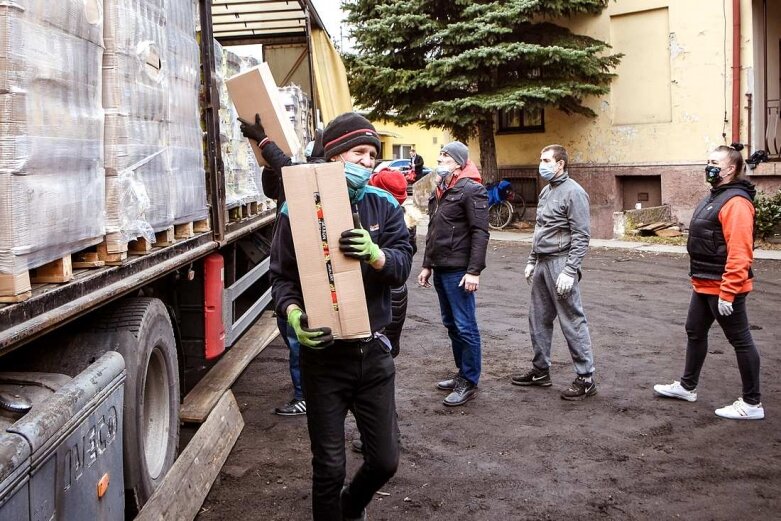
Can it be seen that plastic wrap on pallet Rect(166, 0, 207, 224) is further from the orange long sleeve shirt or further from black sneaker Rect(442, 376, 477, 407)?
the orange long sleeve shirt

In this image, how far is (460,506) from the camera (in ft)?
13.9

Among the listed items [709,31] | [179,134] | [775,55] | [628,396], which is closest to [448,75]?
[709,31]

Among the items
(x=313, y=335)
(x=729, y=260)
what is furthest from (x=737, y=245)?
(x=313, y=335)

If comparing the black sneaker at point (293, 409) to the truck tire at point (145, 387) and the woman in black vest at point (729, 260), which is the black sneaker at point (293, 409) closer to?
the truck tire at point (145, 387)

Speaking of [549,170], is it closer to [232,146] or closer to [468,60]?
[232,146]

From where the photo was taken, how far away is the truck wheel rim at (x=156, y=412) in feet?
14.1

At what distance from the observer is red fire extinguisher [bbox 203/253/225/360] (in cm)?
558

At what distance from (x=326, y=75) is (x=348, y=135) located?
768cm

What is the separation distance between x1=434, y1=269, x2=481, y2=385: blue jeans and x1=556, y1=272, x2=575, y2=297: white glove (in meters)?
0.65

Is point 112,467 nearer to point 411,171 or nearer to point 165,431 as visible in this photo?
point 165,431

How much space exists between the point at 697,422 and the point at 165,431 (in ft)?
11.7

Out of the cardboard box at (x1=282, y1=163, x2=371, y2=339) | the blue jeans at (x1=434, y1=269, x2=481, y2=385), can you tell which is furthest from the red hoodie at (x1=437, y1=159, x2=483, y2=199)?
the cardboard box at (x1=282, y1=163, x2=371, y2=339)

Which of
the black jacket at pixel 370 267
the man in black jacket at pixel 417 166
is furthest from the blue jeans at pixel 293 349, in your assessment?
the man in black jacket at pixel 417 166

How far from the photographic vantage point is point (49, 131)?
110 inches
